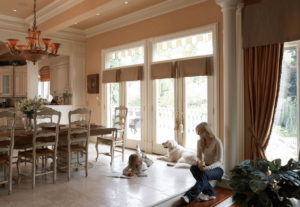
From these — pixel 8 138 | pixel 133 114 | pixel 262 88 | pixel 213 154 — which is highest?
pixel 262 88

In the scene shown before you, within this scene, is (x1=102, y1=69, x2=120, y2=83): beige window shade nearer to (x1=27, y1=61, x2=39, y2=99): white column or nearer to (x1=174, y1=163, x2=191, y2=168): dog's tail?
(x1=27, y1=61, x2=39, y2=99): white column

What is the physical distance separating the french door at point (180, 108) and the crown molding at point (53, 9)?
98.2 inches

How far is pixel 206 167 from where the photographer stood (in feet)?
11.3

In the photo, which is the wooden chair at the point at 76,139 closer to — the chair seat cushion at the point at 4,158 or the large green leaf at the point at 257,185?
the chair seat cushion at the point at 4,158

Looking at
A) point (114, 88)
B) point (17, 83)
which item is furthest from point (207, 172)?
point (17, 83)

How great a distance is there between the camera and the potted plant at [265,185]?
2289 millimetres

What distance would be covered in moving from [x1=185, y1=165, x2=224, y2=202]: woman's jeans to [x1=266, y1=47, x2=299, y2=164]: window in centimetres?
129

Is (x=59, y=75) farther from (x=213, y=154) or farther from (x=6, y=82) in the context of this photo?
(x=213, y=154)

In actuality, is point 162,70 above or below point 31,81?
above

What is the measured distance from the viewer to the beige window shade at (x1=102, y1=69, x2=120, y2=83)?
6.80m

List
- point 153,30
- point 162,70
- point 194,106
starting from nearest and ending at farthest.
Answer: point 194,106, point 162,70, point 153,30

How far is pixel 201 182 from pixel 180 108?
2.27 m

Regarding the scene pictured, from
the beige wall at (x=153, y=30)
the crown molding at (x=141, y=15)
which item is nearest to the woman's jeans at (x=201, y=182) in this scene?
the beige wall at (x=153, y=30)

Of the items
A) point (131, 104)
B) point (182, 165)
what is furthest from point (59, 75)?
point (182, 165)
